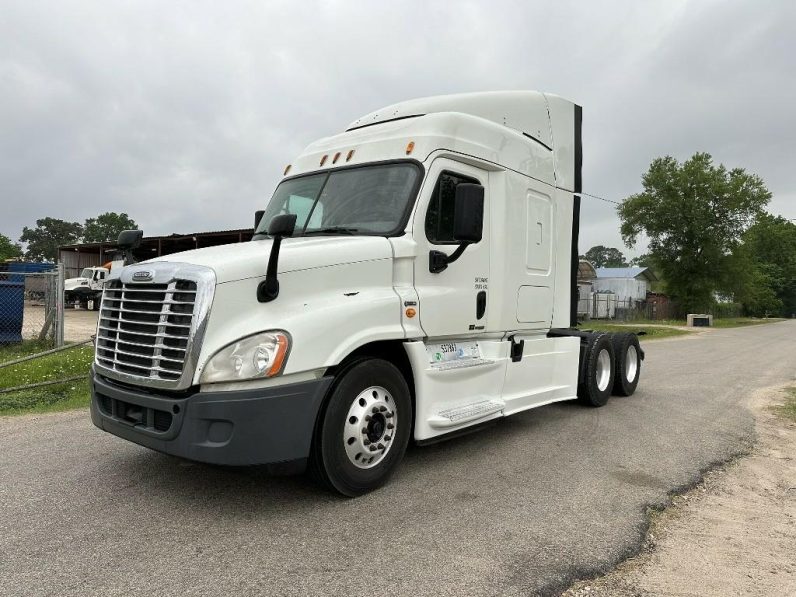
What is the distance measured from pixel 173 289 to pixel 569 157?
527cm

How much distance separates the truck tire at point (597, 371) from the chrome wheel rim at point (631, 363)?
1.82 ft

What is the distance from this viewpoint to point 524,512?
387cm

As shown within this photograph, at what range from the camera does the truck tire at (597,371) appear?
7.46m

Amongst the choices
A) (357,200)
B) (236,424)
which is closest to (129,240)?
(357,200)

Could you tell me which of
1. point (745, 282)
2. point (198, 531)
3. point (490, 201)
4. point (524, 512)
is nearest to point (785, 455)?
point (524, 512)

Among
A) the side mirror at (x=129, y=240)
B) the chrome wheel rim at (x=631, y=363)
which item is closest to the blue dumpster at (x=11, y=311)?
the side mirror at (x=129, y=240)

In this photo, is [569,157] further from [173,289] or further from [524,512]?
[173,289]

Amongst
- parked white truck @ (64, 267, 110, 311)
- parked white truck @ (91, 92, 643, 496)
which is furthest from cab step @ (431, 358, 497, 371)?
parked white truck @ (64, 267, 110, 311)

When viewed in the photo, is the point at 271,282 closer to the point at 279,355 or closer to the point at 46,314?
the point at 279,355

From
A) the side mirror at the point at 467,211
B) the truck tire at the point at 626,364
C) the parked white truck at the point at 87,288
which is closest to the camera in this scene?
the side mirror at the point at 467,211

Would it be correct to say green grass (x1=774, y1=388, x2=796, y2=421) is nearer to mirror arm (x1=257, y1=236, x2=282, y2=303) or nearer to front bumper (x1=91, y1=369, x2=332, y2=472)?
front bumper (x1=91, y1=369, x2=332, y2=472)

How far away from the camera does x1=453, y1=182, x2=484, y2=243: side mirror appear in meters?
4.46

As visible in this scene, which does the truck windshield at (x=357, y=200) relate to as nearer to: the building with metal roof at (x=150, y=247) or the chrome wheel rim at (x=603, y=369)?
the chrome wheel rim at (x=603, y=369)

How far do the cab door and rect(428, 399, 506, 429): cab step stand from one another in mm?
644
